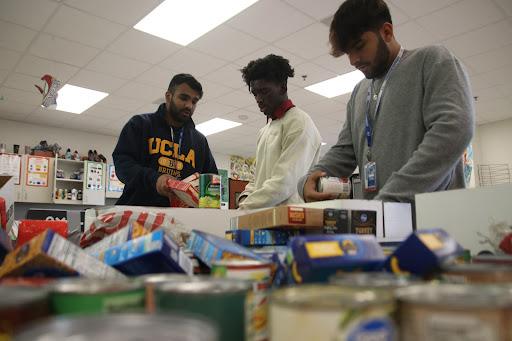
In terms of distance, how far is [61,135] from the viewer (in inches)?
306

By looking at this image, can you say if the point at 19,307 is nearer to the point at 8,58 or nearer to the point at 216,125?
the point at 8,58

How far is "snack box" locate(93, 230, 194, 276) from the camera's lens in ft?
1.84

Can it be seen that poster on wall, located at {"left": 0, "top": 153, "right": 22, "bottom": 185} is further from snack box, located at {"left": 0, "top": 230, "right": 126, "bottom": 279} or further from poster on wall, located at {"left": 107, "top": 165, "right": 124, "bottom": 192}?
snack box, located at {"left": 0, "top": 230, "right": 126, "bottom": 279}

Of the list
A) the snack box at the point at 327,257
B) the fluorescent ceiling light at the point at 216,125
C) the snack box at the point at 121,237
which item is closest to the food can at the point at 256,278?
the snack box at the point at 327,257

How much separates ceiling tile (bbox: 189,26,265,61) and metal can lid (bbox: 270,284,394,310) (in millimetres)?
3914

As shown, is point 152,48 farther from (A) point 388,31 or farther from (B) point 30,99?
(A) point 388,31

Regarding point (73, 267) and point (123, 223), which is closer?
point (73, 267)

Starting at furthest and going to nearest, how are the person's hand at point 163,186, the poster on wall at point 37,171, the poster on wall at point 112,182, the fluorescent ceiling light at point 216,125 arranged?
the poster on wall at point 112,182 → the fluorescent ceiling light at point 216,125 → the poster on wall at point 37,171 → the person's hand at point 163,186

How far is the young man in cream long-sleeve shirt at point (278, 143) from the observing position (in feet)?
5.70

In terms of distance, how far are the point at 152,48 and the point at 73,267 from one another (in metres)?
4.21

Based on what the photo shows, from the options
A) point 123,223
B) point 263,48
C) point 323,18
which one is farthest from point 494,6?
point 123,223

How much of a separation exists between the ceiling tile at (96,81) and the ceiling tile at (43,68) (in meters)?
0.11

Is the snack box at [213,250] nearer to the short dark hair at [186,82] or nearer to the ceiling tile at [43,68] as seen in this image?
the short dark hair at [186,82]

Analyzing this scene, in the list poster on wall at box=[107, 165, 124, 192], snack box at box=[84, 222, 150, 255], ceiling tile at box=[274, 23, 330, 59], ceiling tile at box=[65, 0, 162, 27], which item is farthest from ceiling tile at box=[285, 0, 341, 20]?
poster on wall at box=[107, 165, 124, 192]
